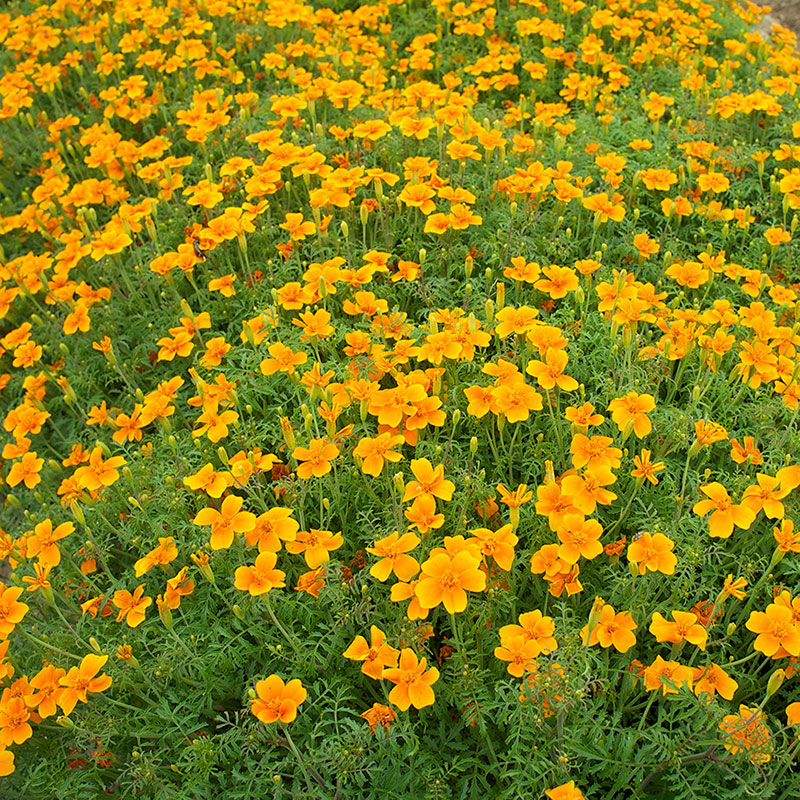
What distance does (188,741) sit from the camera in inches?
90.5

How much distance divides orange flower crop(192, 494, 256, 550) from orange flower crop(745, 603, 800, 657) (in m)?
1.60

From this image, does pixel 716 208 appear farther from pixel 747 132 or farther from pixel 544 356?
pixel 544 356

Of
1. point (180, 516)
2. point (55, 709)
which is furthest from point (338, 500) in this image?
point (55, 709)

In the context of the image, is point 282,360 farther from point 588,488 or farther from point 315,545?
point 588,488

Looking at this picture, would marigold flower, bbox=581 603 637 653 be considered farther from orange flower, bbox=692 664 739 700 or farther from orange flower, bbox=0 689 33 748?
orange flower, bbox=0 689 33 748

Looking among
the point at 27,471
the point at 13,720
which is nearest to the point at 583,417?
the point at 13,720

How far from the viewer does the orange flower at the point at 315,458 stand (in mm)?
2457

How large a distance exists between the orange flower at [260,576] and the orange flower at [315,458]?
1.16ft

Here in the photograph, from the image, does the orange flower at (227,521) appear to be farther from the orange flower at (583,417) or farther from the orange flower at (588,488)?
the orange flower at (583,417)

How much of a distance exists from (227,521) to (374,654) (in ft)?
2.18

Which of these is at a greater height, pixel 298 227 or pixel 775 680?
pixel 298 227

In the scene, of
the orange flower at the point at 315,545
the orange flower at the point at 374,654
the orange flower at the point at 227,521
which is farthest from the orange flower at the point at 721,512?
the orange flower at the point at 227,521

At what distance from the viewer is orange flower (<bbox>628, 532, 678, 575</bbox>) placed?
2.16 metres

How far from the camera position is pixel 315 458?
8.15ft
